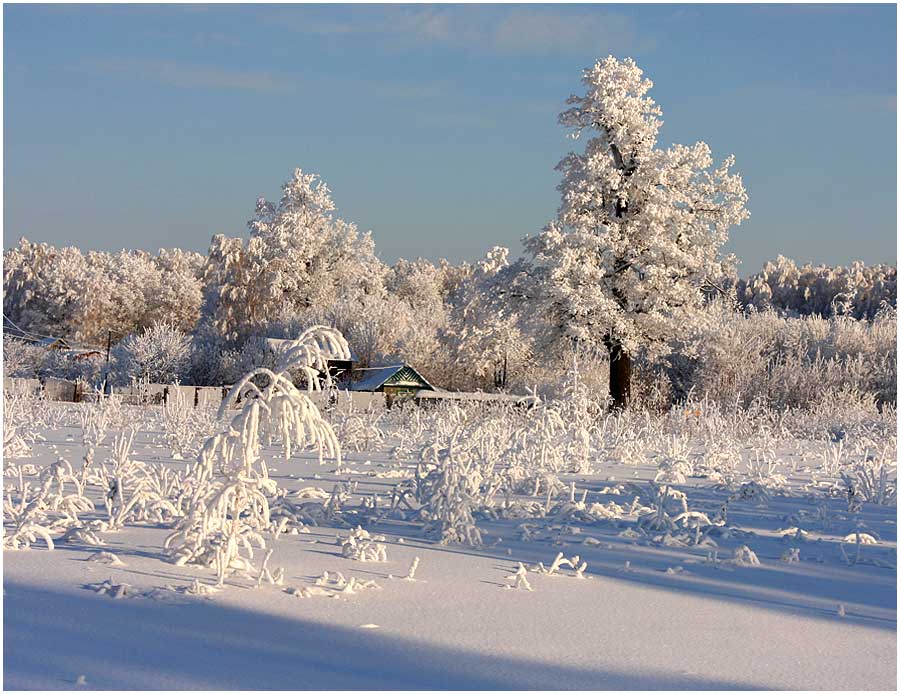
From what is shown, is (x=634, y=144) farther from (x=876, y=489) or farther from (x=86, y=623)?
(x=86, y=623)

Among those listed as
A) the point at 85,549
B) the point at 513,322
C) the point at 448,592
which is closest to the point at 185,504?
the point at 85,549

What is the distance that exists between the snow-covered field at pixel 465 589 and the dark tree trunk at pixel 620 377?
1450cm

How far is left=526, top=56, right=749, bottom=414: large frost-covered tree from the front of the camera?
941 inches

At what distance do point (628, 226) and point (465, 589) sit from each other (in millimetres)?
19606

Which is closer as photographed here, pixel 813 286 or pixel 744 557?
pixel 744 557

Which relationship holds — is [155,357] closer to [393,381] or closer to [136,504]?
[393,381]

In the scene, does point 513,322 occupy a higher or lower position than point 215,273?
lower

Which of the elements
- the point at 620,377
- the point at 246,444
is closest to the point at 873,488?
the point at 246,444

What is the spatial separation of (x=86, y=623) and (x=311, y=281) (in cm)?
4451

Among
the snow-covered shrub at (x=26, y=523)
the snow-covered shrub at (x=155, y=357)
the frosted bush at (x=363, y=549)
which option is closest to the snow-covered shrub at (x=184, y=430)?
the snow-covered shrub at (x=26, y=523)

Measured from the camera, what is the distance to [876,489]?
9359mm

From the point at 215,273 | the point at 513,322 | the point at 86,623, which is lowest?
the point at 86,623

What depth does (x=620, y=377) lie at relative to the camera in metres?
24.9

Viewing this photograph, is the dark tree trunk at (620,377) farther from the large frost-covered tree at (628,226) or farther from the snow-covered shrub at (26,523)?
the snow-covered shrub at (26,523)
